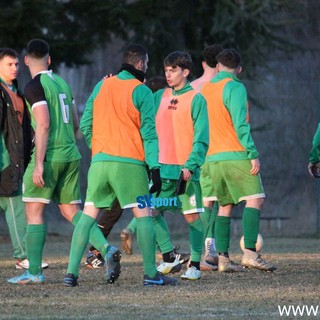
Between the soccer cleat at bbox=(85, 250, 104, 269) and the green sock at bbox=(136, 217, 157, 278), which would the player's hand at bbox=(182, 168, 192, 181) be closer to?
the green sock at bbox=(136, 217, 157, 278)

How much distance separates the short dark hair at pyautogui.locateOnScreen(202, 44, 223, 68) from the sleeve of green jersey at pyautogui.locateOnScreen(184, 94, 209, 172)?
5.31 feet

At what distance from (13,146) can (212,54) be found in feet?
8.81

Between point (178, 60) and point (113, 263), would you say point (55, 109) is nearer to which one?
point (178, 60)

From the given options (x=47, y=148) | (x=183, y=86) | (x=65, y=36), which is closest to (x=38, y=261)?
(x=47, y=148)

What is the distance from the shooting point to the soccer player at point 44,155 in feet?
34.1

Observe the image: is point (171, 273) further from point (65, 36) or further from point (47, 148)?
point (65, 36)

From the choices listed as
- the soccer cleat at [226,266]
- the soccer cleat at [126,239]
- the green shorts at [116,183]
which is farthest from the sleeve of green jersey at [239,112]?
the soccer cleat at [126,239]

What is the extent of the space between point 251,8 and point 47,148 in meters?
12.1

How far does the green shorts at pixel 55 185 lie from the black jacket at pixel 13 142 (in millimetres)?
193

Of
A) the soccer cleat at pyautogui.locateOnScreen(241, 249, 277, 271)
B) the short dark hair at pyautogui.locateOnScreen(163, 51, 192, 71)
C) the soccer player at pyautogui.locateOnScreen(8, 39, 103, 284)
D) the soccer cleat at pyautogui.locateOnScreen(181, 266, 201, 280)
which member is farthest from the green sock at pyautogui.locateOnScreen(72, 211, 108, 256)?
the soccer cleat at pyautogui.locateOnScreen(241, 249, 277, 271)

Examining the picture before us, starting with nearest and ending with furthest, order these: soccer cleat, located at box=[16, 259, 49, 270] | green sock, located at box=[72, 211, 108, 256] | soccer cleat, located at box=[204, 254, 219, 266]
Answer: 1. green sock, located at box=[72, 211, 108, 256]
2. soccer cleat, located at box=[204, 254, 219, 266]
3. soccer cleat, located at box=[16, 259, 49, 270]

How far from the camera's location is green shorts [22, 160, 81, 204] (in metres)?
10.5

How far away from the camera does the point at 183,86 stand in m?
11.2

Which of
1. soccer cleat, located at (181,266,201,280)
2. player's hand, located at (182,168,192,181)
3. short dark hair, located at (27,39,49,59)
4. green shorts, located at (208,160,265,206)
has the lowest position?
soccer cleat, located at (181,266,201,280)
